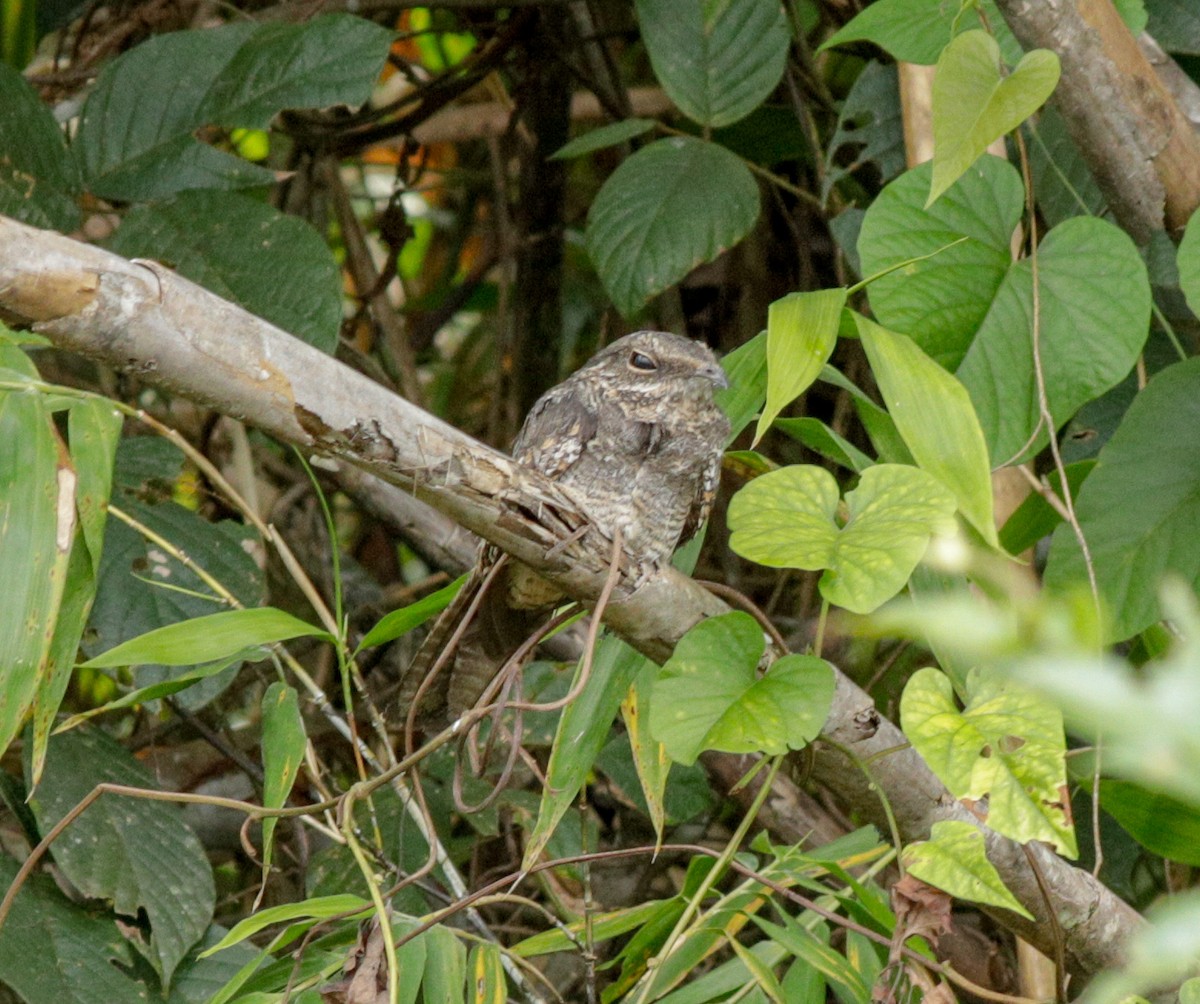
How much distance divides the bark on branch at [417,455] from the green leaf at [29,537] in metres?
0.23

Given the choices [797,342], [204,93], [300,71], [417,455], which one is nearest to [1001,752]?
[797,342]

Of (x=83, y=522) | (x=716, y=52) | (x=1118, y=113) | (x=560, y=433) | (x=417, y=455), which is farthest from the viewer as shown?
(x=716, y=52)

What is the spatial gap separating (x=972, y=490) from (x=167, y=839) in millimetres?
1363

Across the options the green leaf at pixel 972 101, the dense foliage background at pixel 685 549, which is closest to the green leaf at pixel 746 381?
the dense foliage background at pixel 685 549

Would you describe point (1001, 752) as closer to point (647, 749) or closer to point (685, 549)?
point (647, 749)

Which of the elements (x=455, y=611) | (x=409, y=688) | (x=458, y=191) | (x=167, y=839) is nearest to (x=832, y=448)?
(x=455, y=611)

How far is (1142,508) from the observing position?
189 cm

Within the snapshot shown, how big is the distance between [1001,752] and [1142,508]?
73cm

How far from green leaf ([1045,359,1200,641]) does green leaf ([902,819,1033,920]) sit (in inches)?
24.2

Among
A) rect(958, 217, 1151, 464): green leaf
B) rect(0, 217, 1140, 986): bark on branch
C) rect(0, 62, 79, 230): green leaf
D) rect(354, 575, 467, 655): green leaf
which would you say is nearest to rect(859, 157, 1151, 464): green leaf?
rect(958, 217, 1151, 464): green leaf

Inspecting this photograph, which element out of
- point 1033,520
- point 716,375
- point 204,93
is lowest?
point 1033,520

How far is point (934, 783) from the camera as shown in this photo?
A: 167 cm

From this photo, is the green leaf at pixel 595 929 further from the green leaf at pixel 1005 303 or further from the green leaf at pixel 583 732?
the green leaf at pixel 1005 303

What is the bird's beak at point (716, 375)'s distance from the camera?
2018 mm
